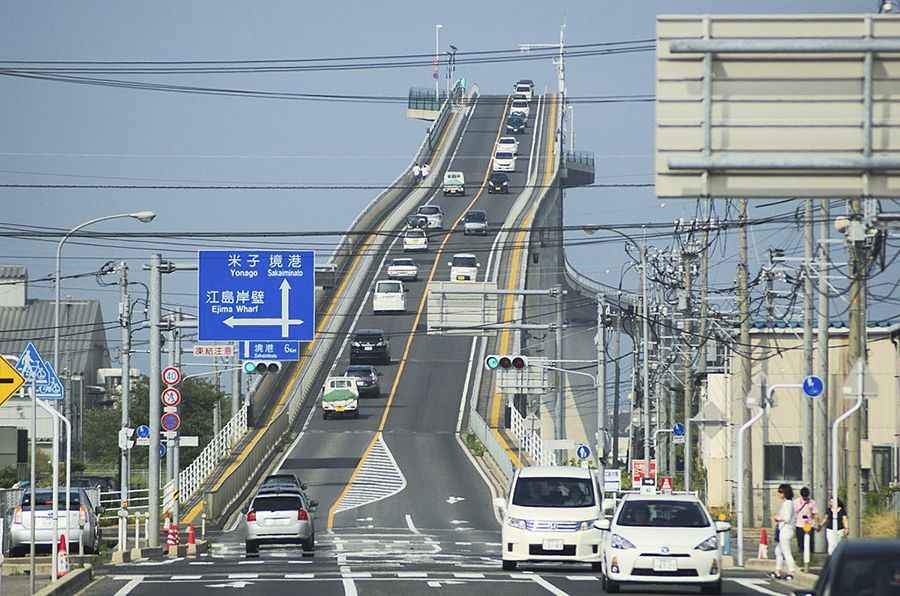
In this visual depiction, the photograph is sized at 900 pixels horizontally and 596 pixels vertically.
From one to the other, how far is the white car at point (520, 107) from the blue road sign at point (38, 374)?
4790 inches

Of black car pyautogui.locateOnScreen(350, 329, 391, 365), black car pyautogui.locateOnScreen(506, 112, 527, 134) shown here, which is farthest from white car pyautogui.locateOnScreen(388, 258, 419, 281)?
black car pyautogui.locateOnScreen(506, 112, 527, 134)

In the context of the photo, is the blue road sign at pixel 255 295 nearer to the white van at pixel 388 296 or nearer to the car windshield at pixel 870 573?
the car windshield at pixel 870 573

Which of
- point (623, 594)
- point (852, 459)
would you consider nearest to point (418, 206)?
point (852, 459)

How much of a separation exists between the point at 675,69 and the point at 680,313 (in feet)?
156

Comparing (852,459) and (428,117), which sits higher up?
(428,117)

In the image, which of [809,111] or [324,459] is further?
[324,459]

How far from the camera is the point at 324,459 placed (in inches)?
2633

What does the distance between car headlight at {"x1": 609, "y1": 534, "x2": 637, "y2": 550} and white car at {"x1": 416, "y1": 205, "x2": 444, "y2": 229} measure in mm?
81534

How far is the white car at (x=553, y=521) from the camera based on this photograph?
90.5 feet

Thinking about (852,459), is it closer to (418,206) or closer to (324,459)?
(324,459)

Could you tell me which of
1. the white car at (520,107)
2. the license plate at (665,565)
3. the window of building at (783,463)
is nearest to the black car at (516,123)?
the white car at (520,107)

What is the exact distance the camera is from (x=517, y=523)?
2798 centimetres

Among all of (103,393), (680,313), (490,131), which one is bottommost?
(103,393)

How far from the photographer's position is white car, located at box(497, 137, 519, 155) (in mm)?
126225
